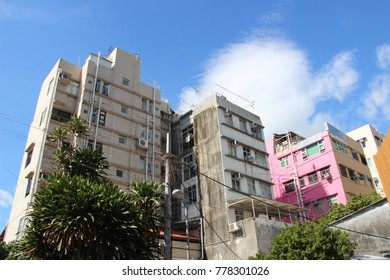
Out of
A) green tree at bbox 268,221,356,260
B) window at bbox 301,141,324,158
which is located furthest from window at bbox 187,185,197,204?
window at bbox 301,141,324,158

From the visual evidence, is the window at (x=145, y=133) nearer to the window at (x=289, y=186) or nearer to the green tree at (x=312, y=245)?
the window at (x=289, y=186)

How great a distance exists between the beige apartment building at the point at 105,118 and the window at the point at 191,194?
339cm

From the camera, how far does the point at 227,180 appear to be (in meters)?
30.8

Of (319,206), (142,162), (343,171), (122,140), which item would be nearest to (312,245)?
(319,206)

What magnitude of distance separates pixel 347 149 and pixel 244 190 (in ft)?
54.4

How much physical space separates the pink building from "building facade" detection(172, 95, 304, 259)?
16.0 ft

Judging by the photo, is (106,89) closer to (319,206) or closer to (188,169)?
(188,169)

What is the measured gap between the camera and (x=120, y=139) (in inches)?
1357

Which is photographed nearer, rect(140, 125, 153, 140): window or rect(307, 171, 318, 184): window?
rect(140, 125, 153, 140): window

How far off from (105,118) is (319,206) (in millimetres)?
23432

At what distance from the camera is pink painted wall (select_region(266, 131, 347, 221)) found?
36459 mm

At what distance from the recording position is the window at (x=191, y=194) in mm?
32719

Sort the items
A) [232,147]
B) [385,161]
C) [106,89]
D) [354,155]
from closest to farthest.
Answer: [385,161] → [232,147] → [106,89] → [354,155]

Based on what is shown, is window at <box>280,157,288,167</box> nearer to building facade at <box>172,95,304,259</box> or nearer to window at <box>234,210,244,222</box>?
building facade at <box>172,95,304,259</box>
